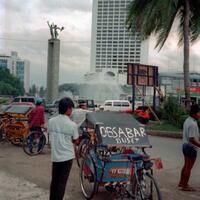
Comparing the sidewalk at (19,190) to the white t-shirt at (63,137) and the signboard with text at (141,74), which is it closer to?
the white t-shirt at (63,137)

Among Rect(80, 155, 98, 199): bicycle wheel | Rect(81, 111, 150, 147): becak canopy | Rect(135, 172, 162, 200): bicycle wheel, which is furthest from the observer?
Rect(81, 111, 150, 147): becak canopy

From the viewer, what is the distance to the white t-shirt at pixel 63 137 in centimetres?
569

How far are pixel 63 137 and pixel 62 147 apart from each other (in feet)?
0.46

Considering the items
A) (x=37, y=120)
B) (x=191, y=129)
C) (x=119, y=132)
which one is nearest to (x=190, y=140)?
(x=191, y=129)

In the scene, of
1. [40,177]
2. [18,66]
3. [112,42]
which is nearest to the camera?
[40,177]

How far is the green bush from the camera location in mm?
21870

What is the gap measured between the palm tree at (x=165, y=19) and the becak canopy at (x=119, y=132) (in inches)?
643

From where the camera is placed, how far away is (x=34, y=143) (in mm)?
11570

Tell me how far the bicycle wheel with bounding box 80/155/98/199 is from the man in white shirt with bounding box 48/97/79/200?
1.03m

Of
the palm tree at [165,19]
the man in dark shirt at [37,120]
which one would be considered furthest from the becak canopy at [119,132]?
the palm tree at [165,19]

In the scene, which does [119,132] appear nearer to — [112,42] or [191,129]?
[191,129]

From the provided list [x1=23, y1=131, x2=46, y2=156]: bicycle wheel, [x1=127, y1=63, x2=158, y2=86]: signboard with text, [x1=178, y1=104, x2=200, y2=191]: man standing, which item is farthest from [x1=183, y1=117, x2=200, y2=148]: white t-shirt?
[x1=127, y1=63, x2=158, y2=86]: signboard with text

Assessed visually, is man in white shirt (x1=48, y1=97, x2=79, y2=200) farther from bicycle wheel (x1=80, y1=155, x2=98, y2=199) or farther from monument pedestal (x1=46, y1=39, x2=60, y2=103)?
monument pedestal (x1=46, y1=39, x2=60, y2=103)

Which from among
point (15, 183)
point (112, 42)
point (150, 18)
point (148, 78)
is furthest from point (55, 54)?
point (15, 183)
